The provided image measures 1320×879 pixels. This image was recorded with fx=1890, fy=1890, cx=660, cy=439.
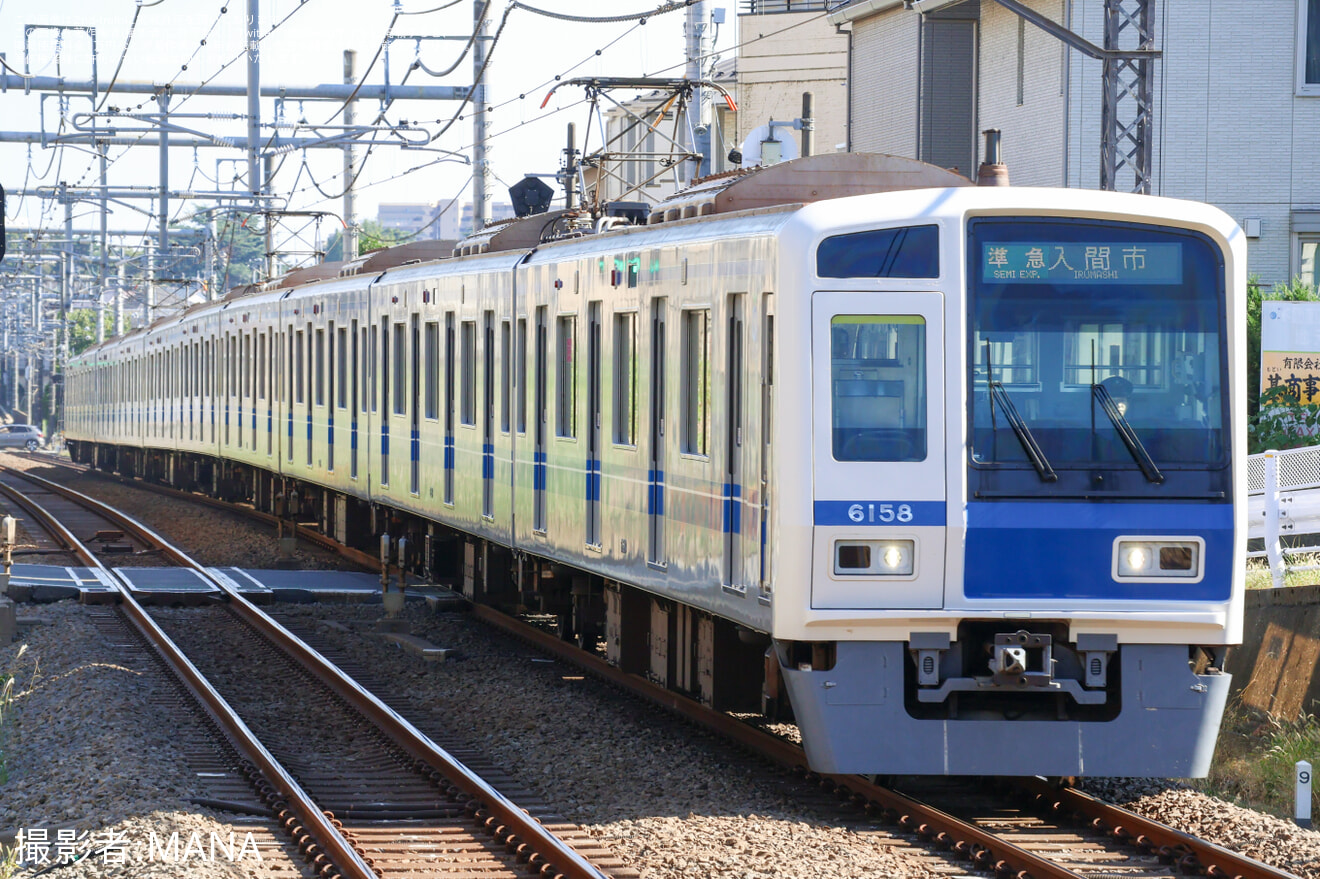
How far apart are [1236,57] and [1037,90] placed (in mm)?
2234

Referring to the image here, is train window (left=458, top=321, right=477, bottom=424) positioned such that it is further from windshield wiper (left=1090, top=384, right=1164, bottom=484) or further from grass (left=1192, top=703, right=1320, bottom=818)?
windshield wiper (left=1090, top=384, right=1164, bottom=484)

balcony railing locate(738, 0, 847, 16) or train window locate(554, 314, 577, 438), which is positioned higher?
balcony railing locate(738, 0, 847, 16)

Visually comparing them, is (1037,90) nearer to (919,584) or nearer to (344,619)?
(344,619)

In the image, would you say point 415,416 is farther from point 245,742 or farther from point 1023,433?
point 1023,433

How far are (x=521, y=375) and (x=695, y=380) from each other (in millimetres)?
3607

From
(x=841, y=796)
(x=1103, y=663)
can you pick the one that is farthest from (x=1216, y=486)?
(x=841, y=796)

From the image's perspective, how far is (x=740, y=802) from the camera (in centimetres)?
820

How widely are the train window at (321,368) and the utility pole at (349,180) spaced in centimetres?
511

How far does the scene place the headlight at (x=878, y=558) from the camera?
773 centimetres

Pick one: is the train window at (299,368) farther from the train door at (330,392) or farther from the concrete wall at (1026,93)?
the concrete wall at (1026,93)

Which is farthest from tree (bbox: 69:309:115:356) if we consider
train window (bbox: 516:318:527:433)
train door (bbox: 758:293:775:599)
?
train door (bbox: 758:293:775:599)

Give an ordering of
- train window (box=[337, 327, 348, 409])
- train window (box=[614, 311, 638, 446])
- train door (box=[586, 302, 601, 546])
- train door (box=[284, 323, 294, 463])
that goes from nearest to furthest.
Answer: train window (box=[614, 311, 638, 446]) → train door (box=[586, 302, 601, 546]) → train window (box=[337, 327, 348, 409]) → train door (box=[284, 323, 294, 463])

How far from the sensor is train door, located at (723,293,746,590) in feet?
27.9

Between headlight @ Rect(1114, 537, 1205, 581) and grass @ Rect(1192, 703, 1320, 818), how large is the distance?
5.15 feet
